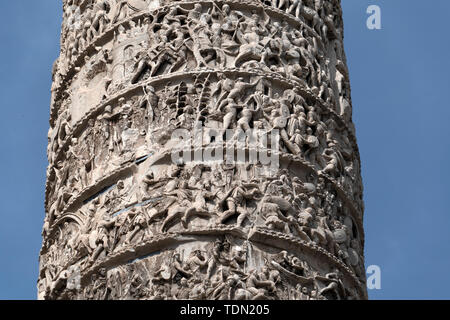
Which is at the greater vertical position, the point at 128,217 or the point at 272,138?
the point at 272,138

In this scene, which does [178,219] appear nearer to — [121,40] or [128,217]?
[128,217]

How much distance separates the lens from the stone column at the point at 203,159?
8.45 m

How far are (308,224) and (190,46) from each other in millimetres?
1478

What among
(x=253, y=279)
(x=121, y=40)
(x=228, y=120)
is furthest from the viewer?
(x=121, y=40)

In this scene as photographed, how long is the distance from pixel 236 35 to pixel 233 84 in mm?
465

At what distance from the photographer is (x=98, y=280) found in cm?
852

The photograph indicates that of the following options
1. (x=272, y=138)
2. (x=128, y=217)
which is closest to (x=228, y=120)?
(x=272, y=138)

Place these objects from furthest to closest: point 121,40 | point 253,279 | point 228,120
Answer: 1. point 121,40
2. point 228,120
3. point 253,279

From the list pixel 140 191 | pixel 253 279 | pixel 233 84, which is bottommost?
pixel 253 279

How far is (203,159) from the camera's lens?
876cm

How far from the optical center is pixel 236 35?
31.1 feet

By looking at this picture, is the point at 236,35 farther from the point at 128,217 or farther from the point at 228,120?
the point at 128,217

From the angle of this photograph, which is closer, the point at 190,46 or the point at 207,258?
the point at 207,258

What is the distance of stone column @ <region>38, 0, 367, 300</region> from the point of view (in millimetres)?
8453
